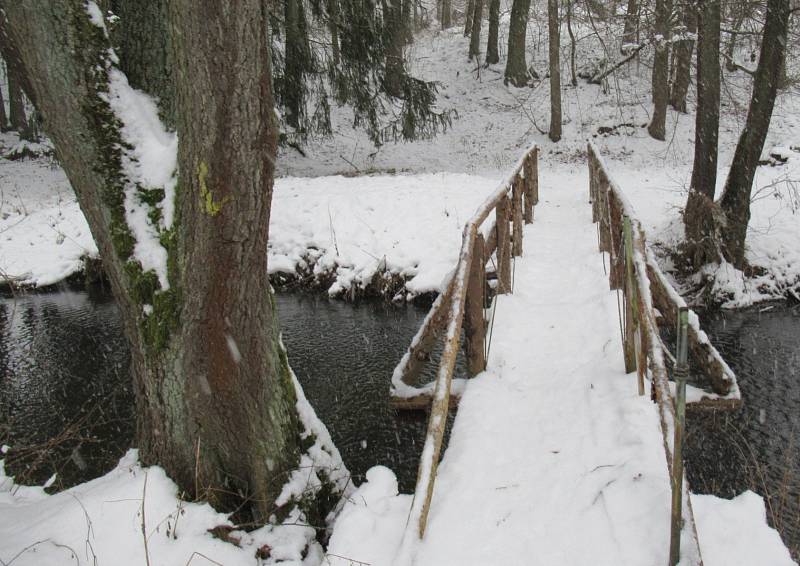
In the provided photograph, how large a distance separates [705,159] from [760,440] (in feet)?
19.6

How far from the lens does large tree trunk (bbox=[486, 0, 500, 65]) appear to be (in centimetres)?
2242

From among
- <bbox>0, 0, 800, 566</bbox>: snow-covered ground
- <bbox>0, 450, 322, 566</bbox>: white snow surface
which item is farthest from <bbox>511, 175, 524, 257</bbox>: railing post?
<bbox>0, 450, 322, 566</bbox>: white snow surface

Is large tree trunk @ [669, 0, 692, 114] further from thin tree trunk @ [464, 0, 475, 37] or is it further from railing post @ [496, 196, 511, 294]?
thin tree trunk @ [464, 0, 475, 37]

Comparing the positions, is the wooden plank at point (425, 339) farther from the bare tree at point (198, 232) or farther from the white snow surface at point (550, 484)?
the bare tree at point (198, 232)

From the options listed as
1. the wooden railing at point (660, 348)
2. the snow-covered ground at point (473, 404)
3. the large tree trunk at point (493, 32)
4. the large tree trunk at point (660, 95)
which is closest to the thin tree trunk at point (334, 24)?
the snow-covered ground at point (473, 404)

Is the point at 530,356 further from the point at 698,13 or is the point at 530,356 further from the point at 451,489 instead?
the point at 698,13

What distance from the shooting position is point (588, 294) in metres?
6.01

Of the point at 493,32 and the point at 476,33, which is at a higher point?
the point at 476,33

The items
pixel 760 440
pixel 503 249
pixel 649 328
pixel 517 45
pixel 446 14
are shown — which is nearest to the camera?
pixel 649 328

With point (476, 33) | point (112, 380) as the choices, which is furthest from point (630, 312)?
point (476, 33)

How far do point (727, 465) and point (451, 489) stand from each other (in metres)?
2.92

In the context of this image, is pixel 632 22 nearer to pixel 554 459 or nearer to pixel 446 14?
pixel 554 459

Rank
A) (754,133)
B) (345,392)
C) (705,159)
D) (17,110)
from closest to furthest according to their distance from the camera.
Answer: (345,392) < (754,133) < (705,159) < (17,110)

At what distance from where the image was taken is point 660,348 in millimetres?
2928
